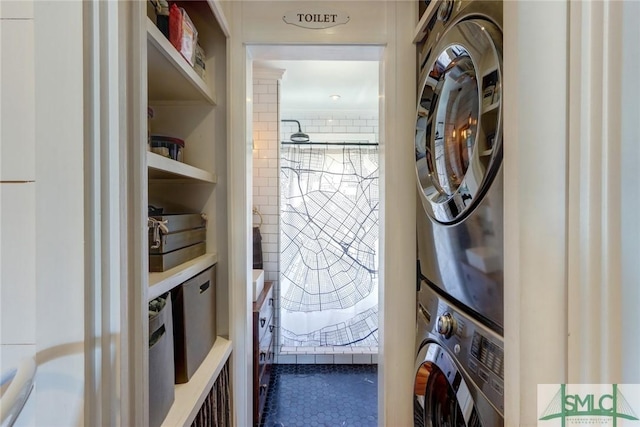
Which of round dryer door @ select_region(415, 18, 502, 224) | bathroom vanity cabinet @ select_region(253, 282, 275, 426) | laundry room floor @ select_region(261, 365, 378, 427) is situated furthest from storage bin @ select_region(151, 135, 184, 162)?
laundry room floor @ select_region(261, 365, 378, 427)

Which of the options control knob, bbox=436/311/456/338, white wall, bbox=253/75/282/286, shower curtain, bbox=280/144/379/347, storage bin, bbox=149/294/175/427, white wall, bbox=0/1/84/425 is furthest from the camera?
shower curtain, bbox=280/144/379/347

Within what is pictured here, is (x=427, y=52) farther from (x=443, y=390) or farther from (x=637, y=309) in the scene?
(x=443, y=390)

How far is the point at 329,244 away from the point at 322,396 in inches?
49.1

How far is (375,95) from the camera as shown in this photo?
280cm

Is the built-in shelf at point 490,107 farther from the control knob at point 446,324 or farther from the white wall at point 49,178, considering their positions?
the white wall at point 49,178

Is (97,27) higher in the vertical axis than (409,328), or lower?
higher

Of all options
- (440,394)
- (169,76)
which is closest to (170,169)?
(169,76)

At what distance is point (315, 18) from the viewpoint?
3.88 feet

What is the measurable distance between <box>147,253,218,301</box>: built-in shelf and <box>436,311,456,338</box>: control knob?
28.9 inches

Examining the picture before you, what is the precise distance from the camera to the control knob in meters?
0.79

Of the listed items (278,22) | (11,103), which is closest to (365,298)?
(278,22)

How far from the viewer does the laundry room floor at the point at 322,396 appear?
1936 millimetres

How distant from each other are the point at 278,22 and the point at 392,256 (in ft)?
3.33

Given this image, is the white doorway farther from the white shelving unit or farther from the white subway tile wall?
the white shelving unit
